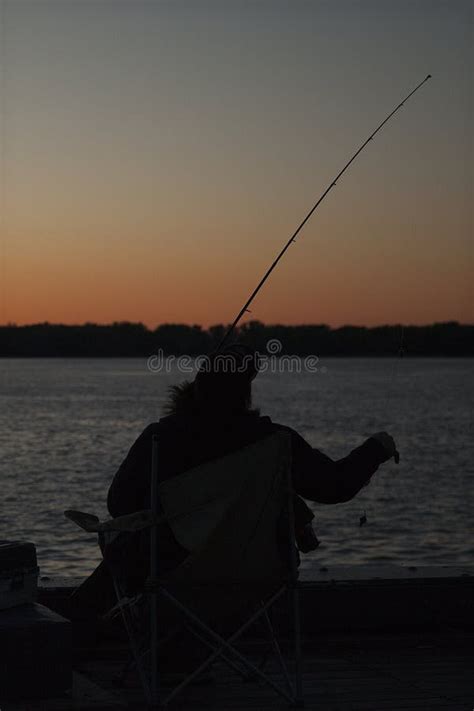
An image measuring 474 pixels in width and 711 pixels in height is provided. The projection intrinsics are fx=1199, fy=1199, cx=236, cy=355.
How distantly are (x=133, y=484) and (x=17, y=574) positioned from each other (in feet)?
1.36

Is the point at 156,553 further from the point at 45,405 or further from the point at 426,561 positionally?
the point at 45,405

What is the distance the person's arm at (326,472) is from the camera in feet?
10.5

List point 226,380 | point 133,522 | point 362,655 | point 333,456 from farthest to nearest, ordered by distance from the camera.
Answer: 1. point 333,456
2. point 362,655
3. point 226,380
4. point 133,522

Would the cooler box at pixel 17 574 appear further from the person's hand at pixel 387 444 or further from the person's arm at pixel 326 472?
the person's hand at pixel 387 444

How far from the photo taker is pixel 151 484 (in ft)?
10.1

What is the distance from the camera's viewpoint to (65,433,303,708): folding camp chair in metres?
3.06

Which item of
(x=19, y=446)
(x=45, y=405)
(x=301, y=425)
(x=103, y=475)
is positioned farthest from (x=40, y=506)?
(x=45, y=405)

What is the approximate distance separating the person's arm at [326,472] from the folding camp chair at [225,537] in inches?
3.0

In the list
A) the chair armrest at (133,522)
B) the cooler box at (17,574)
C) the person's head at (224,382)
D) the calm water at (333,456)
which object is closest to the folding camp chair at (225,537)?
the chair armrest at (133,522)

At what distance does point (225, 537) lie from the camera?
3.09 metres

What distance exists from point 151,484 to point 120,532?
0.23m

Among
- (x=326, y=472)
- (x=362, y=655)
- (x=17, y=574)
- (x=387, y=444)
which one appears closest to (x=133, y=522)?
(x=17, y=574)

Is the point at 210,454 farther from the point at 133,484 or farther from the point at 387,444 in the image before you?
the point at 387,444

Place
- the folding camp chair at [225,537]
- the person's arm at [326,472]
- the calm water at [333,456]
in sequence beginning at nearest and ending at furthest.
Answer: the folding camp chair at [225,537]
the person's arm at [326,472]
the calm water at [333,456]
